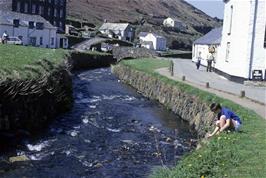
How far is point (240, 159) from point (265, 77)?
27.6m

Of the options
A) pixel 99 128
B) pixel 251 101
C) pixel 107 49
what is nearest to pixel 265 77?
pixel 251 101

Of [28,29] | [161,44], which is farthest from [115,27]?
[28,29]

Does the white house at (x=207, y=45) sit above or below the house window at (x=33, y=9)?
below

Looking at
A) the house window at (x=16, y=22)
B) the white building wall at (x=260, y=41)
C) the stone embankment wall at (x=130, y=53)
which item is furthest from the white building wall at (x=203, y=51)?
the house window at (x=16, y=22)

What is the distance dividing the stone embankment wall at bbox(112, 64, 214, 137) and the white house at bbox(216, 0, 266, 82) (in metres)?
6.99

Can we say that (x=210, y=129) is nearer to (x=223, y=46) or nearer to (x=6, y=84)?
(x=6, y=84)

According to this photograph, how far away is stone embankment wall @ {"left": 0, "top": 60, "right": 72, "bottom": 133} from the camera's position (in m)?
20.8

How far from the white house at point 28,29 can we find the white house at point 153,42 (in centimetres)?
4720

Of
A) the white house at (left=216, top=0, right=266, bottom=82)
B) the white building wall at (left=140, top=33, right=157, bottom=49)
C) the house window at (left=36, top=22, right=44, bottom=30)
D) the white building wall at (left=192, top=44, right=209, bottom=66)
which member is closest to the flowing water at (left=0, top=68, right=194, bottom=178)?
the white house at (left=216, top=0, right=266, bottom=82)

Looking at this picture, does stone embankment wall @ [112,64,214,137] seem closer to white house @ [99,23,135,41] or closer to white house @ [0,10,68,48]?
white house @ [0,10,68,48]

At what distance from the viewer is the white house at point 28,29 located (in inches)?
3012

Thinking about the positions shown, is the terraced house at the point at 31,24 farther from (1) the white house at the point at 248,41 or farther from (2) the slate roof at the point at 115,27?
(1) the white house at the point at 248,41

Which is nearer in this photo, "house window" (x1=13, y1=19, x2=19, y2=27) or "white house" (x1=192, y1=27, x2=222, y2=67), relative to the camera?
"white house" (x1=192, y1=27, x2=222, y2=67)

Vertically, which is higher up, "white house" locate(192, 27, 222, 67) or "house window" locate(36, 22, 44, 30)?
"house window" locate(36, 22, 44, 30)
